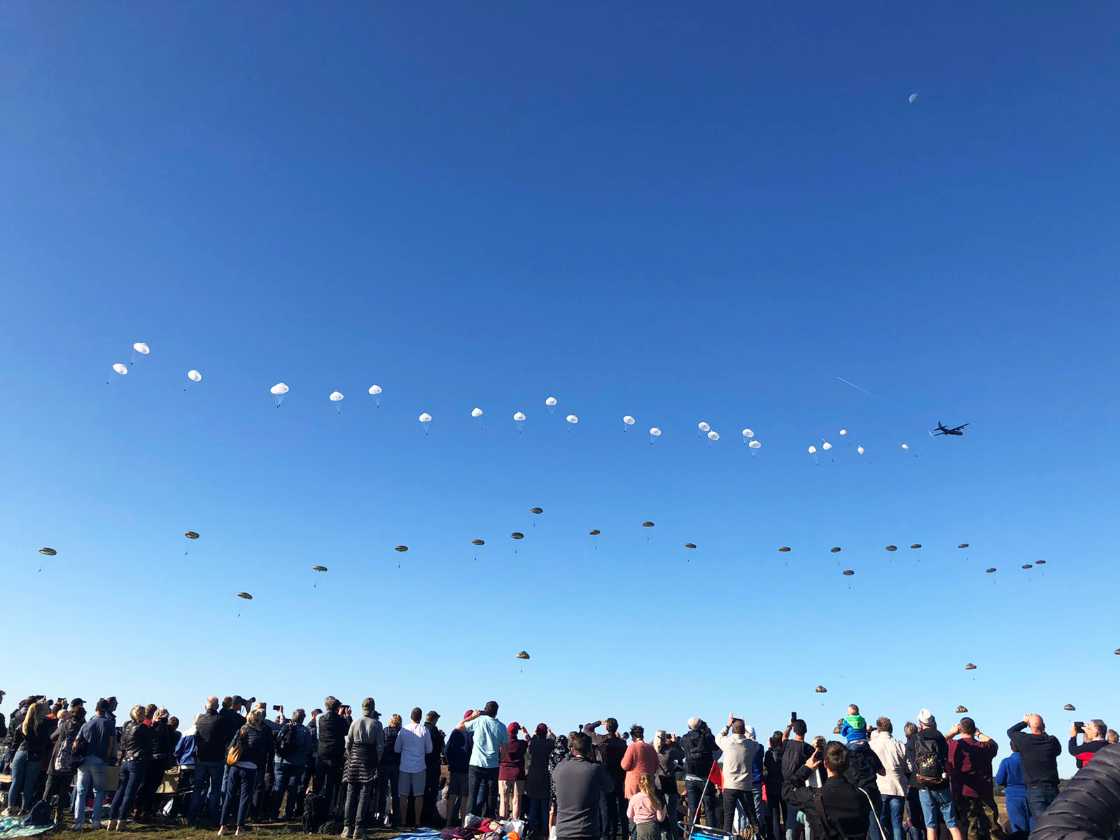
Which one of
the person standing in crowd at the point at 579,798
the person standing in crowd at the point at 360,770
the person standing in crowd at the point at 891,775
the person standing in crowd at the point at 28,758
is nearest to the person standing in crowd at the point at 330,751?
the person standing in crowd at the point at 360,770

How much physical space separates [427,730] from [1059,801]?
1377cm

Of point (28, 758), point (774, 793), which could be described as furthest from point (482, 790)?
point (28, 758)

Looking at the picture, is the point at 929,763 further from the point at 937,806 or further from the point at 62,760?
the point at 62,760

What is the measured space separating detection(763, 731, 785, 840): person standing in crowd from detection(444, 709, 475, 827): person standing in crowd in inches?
228

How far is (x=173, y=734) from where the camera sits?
1644 cm

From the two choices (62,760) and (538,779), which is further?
(538,779)

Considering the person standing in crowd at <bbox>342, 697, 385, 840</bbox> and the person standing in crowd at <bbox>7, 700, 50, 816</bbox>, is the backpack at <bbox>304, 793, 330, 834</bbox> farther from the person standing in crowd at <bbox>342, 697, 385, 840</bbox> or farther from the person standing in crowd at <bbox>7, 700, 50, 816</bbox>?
the person standing in crowd at <bbox>7, 700, 50, 816</bbox>

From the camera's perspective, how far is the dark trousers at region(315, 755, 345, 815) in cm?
1480

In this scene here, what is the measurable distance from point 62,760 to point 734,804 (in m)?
12.1

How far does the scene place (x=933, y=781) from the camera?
40.0ft

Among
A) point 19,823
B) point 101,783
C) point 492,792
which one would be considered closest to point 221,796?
point 101,783

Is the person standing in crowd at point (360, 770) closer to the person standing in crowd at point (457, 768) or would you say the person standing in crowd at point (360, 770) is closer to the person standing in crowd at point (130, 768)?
the person standing in crowd at point (457, 768)

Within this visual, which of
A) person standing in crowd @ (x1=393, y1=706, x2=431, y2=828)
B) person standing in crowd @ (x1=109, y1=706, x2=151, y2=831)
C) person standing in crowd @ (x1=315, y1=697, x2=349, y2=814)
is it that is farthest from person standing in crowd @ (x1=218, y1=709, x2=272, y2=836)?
person standing in crowd @ (x1=393, y1=706, x2=431, y2=828)

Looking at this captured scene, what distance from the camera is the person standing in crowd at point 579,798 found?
9.19 m
